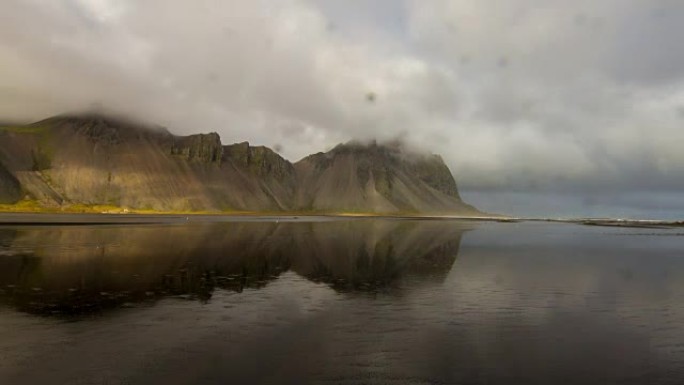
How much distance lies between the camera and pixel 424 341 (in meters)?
20.0

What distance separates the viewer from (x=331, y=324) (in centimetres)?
2306

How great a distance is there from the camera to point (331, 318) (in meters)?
24.3

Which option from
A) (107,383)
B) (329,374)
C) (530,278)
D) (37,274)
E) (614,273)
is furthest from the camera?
(614,273)

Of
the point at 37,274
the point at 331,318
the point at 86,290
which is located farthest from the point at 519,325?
the point at 37,274

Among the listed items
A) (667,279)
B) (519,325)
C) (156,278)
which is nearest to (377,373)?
(519,325)

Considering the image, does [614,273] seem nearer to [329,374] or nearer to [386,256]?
[386,256]

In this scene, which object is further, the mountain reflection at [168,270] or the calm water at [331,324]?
the mountain reflection at [168,270]

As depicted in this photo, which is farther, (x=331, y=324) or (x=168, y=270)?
(x=168, y=270)

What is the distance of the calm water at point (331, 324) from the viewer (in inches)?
643

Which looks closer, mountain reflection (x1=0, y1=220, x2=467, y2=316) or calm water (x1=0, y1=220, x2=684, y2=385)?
calm water (x1=0, y1=220, x2=684, y2=385)

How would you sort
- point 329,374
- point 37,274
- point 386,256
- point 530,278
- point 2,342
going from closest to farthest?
point 329,374 → point 2,342 → point 37,274 → point 530,278 → point 386,256

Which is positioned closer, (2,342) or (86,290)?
(2,342)

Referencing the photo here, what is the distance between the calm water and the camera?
53.6 ft

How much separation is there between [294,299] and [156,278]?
39.9 feet
